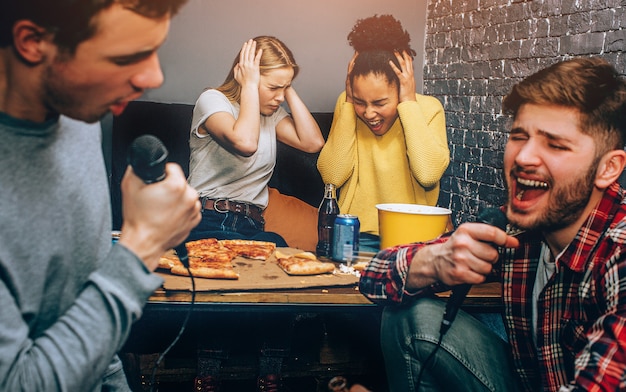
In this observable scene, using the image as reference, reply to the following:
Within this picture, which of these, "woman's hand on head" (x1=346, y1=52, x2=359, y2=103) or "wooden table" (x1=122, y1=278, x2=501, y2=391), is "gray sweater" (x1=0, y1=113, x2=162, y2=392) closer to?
"wooden table" (x1=122, y1=278, x2=501, y2=391)

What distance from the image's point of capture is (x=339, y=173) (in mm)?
2469

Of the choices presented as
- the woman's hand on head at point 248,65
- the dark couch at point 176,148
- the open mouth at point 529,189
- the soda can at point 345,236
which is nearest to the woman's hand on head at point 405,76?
the dark couch at point 176,148

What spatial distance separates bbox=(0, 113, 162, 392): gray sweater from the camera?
0.79m

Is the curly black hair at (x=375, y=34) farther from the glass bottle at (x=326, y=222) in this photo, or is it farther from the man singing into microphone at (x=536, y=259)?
the man singing into microphone at (x=536, y=259)

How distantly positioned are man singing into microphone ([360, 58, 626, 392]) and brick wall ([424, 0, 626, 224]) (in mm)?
779

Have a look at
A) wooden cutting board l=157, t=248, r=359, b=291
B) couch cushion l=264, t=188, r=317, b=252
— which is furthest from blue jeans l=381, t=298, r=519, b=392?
couch cushion l=264, t=188, r=317, b=252

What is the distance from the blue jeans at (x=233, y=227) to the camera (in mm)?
2137

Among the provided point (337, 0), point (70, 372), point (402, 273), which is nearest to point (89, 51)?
point (70, 372)

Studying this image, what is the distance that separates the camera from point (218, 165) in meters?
2.25

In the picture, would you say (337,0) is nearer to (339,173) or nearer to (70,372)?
(339,173)

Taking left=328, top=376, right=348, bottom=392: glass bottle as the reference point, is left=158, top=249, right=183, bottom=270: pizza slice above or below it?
above

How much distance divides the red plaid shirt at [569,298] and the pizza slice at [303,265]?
0.55 feet

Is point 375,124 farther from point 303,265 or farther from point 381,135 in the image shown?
point 303,265

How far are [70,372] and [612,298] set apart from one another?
929 millimetres
